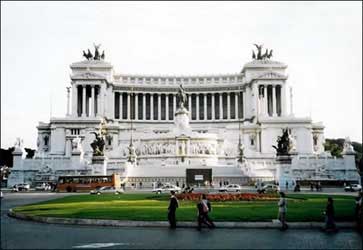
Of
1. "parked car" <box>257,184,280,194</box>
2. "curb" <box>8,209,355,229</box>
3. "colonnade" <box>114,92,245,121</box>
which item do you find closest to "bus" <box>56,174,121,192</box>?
"parked car" <box>257,184,280,194</box>

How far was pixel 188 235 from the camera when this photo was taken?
19578mm

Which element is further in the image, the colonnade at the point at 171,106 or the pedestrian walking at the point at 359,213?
the colonnade at the point at 171,106

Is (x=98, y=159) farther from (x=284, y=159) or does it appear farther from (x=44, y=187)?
(x=284, y=159)

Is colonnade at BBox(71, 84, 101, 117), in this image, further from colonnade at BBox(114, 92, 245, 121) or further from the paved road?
the paved road

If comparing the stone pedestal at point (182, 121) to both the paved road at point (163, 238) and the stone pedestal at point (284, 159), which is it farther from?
the paved road at point (163, 238)

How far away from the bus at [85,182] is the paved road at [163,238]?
1463 inches

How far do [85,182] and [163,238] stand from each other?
1722 inches

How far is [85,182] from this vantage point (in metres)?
60.8

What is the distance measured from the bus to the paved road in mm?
37158

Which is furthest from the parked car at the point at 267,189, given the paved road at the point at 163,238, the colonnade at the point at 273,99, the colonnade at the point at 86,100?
the colonnade at the point at 86,100

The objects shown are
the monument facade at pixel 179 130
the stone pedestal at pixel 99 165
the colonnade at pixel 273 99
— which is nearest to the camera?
the stone pedestal at pixel 99 165

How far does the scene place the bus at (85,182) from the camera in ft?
195

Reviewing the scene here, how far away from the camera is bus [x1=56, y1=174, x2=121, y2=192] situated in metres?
59.3

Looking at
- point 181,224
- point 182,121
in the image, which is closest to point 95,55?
point 182,121
